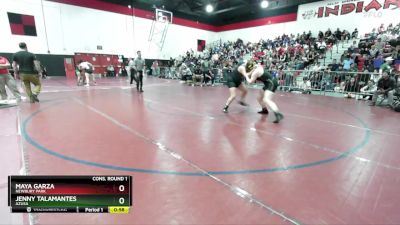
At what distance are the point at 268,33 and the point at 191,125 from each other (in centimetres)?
2396

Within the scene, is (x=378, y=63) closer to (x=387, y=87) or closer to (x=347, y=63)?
(x=347, y=63)

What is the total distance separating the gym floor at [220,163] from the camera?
1.90 meters

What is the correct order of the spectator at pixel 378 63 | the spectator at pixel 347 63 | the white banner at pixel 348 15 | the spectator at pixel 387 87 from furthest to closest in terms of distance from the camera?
the white banner at pixel 348 15, the spectator at pixel 347 63, the spectator at pixel 378 63, the spectator at pixel 387 87

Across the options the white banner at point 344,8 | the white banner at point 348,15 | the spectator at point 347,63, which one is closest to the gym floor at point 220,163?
the spectator at point 347,63

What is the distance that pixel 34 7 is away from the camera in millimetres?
17609

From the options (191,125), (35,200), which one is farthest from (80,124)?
(35,200)

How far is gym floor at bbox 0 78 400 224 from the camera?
1.90 m

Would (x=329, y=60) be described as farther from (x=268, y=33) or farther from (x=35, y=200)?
(x=35, y=200)
